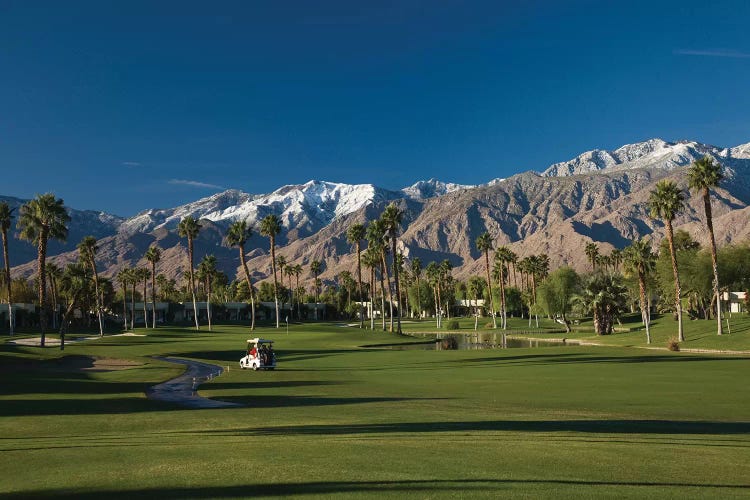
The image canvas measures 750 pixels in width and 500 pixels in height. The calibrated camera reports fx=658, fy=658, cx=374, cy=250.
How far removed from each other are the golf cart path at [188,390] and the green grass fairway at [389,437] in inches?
39.5

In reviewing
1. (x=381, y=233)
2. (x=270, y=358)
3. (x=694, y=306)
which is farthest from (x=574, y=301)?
(x=270, y=358)

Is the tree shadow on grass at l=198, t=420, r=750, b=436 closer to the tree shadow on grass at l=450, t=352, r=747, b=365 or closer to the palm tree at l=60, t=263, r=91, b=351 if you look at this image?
the tree shadow on grass at l=450, t=352, r=747, b=365

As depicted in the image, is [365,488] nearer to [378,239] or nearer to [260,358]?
[260,358]

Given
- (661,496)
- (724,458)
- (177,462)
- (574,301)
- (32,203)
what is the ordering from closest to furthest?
(661,496)
(177,462)
(724,458)
(32,203)
(574,301)

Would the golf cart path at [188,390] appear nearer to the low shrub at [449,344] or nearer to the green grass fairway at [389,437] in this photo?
the green grass fairway at [389,437]

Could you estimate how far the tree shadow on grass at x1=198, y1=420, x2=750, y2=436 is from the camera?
741 inches

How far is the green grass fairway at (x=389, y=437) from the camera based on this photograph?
11.6 metres

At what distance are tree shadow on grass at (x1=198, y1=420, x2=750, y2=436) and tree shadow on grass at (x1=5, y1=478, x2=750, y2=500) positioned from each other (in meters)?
6.92

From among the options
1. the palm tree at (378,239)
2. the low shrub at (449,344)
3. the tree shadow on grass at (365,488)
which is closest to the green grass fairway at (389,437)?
the tree shadow on grass at (365,488)

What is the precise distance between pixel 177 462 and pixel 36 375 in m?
33.5

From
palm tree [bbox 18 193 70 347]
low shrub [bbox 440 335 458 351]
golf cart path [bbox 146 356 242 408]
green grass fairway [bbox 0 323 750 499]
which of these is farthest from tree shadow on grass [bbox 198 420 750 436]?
palm tree [bbox 18 193 70 347]

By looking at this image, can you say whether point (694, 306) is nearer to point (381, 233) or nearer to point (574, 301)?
point (574, 301)

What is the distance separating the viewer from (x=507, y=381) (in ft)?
123

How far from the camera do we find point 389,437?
17453 mm
